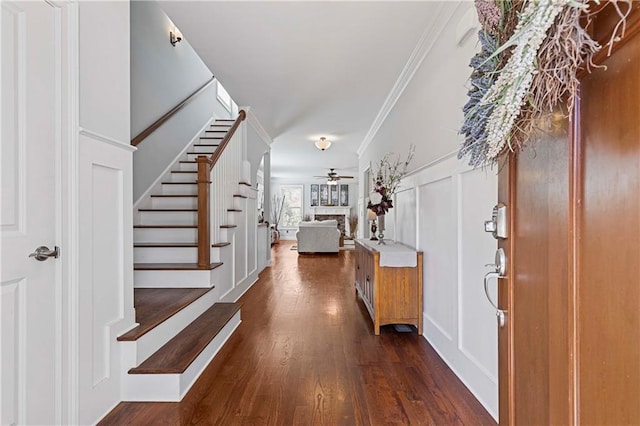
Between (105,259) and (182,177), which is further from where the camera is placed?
(182,177)

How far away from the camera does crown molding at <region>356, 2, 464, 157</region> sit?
2.23m

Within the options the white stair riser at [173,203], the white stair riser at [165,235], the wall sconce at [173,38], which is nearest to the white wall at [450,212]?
the white stair riser at [165,235]

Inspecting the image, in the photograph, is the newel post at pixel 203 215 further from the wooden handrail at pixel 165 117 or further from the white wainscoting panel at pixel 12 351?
the white wainscoting panel at pixel 12 351

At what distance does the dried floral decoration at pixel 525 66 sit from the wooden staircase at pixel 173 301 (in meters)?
1.94

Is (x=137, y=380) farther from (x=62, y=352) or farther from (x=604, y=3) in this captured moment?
(x=604, y=3)

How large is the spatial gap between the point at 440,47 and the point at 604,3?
204cm

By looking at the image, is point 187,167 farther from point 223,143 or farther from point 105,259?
point 105,259

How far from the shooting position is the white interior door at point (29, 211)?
1.22 metres

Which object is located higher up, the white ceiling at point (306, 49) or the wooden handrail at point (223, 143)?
the white ceiling at point (306, 49)

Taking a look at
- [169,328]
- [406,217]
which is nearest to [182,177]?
[169,328]

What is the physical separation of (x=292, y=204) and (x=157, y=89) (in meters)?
9.03

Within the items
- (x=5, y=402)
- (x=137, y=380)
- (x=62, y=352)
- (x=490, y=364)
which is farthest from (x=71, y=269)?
(x=490, y=364)

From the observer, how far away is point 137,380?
185 centimetres

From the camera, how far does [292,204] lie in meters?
13.2
